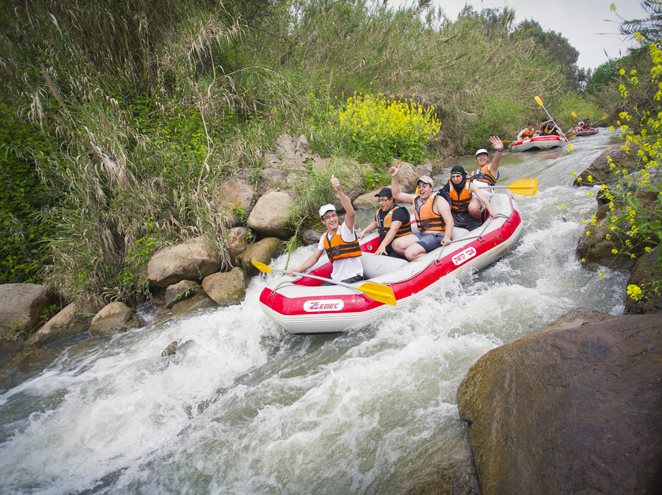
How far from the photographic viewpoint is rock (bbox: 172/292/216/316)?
15.4 feet

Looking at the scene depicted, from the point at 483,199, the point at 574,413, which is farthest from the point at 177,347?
the point at 483,199

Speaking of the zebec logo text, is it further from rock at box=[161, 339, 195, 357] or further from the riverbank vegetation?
the riverbank vegetation

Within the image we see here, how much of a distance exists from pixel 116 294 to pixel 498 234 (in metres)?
4.82

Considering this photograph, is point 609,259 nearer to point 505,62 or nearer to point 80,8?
point 80,8

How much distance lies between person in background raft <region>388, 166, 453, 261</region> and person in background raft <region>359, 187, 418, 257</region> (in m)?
0.07

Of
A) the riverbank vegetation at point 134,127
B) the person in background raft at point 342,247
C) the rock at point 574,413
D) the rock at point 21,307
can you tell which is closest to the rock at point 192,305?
the riverbank vegetation at point 134,127

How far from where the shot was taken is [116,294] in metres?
5.00

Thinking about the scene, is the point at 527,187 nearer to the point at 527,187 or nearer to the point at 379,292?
the point at 527,187

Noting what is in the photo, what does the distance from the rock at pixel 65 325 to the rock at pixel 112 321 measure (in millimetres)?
204

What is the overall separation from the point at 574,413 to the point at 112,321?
15.4 feet

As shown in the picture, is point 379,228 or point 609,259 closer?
point 609,259

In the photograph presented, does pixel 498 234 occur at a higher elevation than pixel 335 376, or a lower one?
higher

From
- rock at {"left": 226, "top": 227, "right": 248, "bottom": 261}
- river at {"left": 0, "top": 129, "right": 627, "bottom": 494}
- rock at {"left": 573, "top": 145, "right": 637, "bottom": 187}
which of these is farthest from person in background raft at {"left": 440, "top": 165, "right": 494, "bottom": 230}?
rock at {"left": 226, "top": 227, "right": 248, "bottom": 261}

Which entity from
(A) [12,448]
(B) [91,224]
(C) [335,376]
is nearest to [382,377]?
(C) [335,376]
